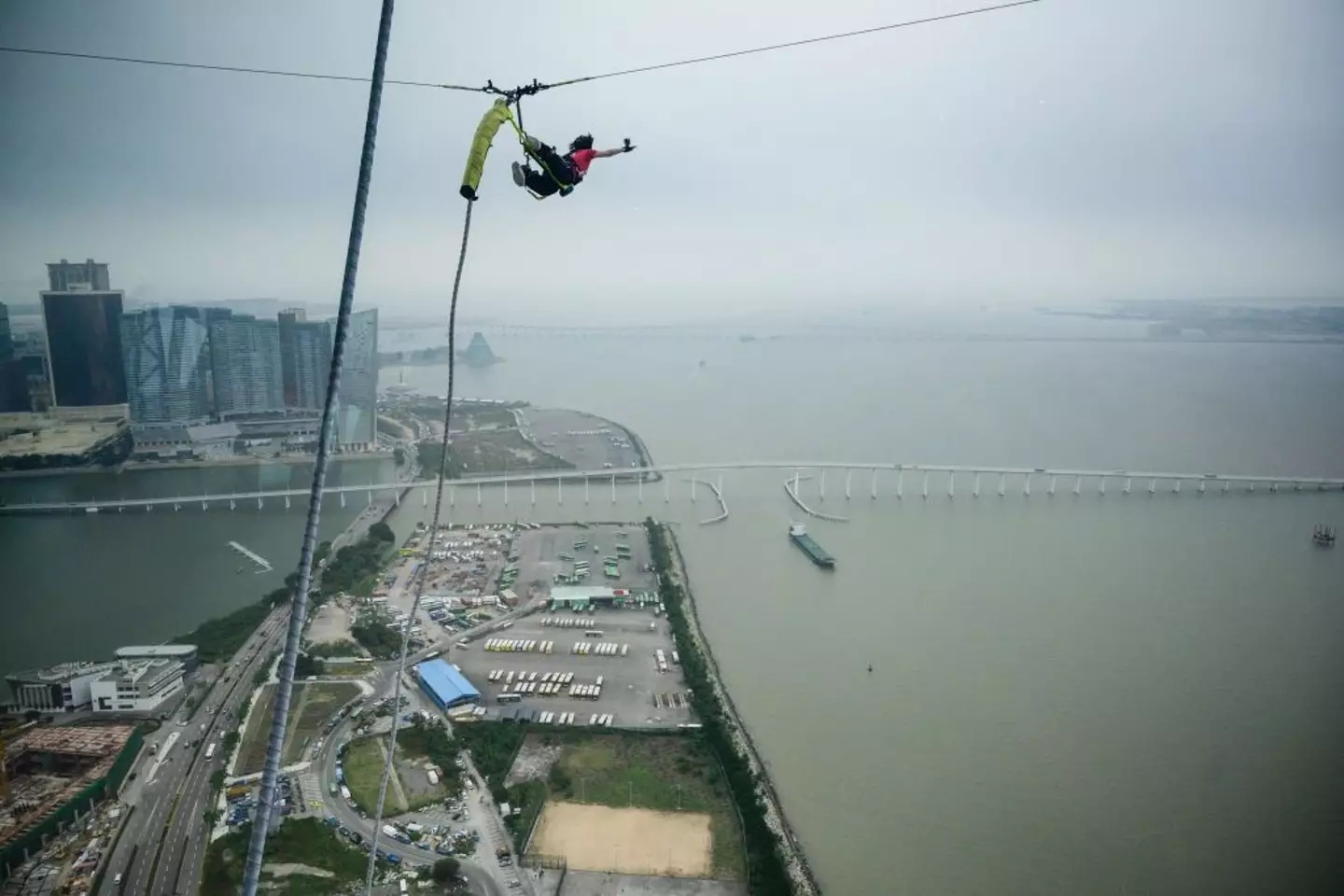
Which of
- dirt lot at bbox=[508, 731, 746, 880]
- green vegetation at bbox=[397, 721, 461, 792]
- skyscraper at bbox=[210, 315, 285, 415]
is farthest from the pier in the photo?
dirt lot at bbox=[508, 731, 746, 880]

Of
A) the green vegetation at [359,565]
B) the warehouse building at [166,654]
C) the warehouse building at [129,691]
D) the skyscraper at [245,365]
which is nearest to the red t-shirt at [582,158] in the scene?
the warehouse building at [129,691]

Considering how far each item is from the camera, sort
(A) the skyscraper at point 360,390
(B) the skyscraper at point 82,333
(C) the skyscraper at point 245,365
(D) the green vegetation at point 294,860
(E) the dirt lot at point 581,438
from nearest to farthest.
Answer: (D) the green vegetation at point 294,860 < (B) the skyscraper at point 82,333 < (A) the skyscraper at point 360,390 < (C) the skyscraper at point 245,365 < (E) the dirt lot at point 581,438

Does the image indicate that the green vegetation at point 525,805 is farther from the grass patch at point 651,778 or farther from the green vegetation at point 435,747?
the green vegetation at point 435,747

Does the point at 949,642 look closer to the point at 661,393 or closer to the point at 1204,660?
the point at 1204,660

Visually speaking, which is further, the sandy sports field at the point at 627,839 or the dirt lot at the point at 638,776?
the dirt lot at the point at 638,776

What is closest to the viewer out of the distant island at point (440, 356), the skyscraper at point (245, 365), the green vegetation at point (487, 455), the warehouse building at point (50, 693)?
the warehouse building at point (50, 693)

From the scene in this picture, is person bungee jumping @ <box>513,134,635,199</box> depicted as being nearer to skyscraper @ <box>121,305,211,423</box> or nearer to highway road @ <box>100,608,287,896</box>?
highway road @ <box>100,608,287,896</box>

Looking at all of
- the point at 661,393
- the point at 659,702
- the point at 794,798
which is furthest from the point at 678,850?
the point at 661,393
